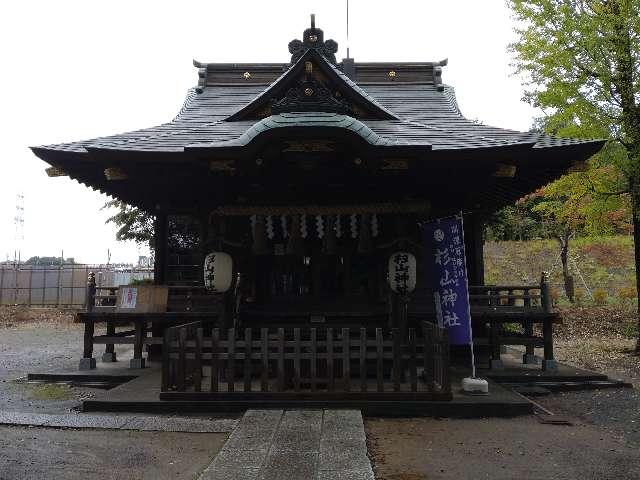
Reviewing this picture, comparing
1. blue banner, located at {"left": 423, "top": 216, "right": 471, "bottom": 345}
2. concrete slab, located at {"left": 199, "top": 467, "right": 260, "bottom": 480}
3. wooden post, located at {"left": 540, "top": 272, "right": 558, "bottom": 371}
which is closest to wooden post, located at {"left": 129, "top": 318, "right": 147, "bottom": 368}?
blue banner, located at {"left": 423, "top": 216, "right": 471, "bottom": 345}

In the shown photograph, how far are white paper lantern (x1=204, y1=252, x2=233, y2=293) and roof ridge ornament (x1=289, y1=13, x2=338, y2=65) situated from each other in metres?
4.51

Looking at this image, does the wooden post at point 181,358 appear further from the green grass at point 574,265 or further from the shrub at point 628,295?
the shrub at point 628,295

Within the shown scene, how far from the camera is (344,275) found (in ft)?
31.8

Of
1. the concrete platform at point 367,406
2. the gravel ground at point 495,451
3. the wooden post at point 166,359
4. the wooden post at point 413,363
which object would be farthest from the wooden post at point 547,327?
the wooden post at point 166,359

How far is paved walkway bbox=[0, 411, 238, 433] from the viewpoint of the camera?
6277 millimetres

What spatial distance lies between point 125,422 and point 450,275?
5.17 m

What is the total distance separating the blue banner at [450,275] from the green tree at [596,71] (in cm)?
660

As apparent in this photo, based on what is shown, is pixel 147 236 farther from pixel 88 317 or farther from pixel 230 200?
pixel 230 200

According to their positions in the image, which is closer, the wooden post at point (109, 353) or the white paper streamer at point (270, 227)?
the white paper streamer at point (270, 227)

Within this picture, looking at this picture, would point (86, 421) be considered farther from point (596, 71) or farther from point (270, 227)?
point (596, 71)

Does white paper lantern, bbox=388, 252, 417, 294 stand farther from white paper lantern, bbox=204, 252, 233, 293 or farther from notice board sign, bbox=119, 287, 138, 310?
notice board sign, bbox=119, 287, 138, 310

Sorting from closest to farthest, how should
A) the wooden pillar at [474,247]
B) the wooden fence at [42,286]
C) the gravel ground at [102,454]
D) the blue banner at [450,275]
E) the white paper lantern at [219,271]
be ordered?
the gravel ground at [102,454] → the blue banner at [450,275] → the white paper lantern at [219,271] → the wooden pillar at [474,247] → the wooden fence at [42,286]

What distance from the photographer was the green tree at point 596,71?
1204 centimetres

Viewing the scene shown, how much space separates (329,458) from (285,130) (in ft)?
14.7
